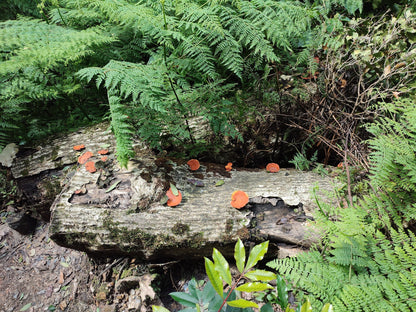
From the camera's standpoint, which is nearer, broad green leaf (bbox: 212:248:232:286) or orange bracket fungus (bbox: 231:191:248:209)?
broad green leaf (bbox: 212:248:232:286)

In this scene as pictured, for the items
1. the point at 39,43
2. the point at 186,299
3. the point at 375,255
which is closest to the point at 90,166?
the point at 39,43

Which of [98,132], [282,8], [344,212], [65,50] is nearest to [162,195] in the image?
[98,132]

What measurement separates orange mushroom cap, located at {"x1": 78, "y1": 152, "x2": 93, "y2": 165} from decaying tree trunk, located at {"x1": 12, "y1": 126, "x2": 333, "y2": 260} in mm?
99

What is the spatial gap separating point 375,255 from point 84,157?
9.79 ft

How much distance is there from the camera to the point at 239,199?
2.54 m

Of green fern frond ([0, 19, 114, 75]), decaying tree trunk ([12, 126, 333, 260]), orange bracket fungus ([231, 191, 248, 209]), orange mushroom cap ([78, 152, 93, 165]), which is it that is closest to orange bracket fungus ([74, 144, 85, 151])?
orange mushroom cap ([78, 152, 93, 165])

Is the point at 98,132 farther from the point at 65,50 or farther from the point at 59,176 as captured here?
the point at 65,50

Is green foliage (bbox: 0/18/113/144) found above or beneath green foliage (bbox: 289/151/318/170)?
above

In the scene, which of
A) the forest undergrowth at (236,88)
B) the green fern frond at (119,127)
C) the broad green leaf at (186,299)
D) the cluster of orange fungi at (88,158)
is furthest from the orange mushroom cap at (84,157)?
the broad green leaf at (186,299)

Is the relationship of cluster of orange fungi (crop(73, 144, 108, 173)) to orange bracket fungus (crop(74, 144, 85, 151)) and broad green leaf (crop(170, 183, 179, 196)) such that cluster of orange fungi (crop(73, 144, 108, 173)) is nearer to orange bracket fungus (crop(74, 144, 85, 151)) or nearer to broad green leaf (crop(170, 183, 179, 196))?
Result: orange bracket fungus (crop(74, 144, 85, 151))

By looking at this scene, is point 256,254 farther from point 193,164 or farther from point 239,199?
point 193,164

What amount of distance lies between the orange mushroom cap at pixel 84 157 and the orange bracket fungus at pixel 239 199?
1785 millimetres

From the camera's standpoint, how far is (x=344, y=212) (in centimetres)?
189

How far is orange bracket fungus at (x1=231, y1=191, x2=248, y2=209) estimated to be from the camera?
251cm
